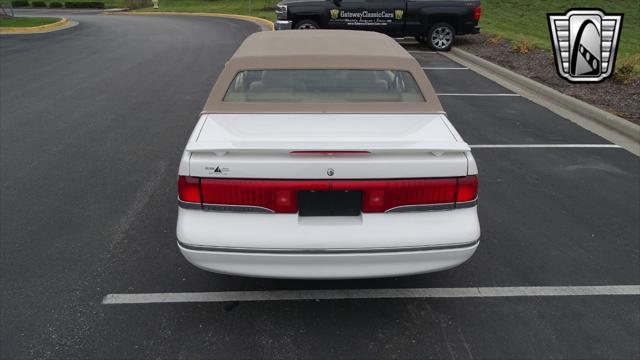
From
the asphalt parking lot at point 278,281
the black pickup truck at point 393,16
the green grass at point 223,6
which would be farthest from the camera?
the green grass at point 223,6

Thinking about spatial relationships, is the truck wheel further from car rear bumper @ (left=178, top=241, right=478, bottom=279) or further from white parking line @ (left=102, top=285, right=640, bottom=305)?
car rear bumper @ (left=178, top=241, right=478, bottom=279)

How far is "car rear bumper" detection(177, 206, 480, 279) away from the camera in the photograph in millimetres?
3141

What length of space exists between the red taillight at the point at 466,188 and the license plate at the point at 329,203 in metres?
0.62

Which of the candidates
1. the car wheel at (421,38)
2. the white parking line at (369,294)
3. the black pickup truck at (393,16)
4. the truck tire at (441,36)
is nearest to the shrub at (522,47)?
the black pickup truck at (393,16)

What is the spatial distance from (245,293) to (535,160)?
14.7 feet

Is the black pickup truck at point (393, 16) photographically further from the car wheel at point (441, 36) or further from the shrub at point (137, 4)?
the shrub at point (137, 4)

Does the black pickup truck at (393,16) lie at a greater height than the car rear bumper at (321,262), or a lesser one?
greater

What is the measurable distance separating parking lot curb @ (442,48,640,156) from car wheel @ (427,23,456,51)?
248 cm

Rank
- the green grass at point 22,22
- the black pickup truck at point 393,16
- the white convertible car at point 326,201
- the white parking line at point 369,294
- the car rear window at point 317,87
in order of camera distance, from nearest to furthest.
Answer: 1. the white convertible car at point 326,201
2. the white parking line at point 369,294
3. the car rear window at point 317,87
4. the black pickup truck at point 393,16
5. the green grass at point 22,22

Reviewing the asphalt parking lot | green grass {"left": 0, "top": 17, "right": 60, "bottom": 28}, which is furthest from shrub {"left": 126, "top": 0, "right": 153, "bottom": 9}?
the asphalt parking lot

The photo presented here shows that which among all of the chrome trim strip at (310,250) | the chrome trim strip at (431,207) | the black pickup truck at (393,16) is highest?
the black pickup truck at (393,16)

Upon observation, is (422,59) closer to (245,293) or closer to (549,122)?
(549,122)

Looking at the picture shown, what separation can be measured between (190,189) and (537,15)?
1124 inches

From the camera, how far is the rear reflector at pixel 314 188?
3125 mm
